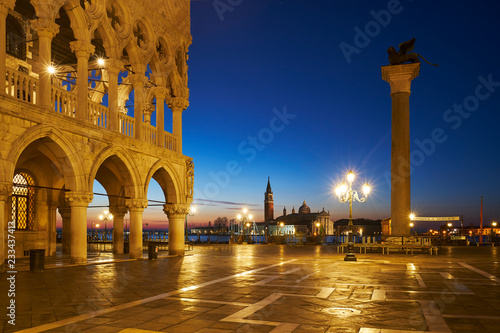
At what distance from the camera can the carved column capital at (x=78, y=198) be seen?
16625mm

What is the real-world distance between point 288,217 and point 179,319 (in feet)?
579

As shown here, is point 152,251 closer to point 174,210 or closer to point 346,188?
point 174,210

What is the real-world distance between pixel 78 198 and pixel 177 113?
954 centimetres

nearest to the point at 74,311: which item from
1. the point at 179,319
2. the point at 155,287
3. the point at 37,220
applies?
the point at 179,319

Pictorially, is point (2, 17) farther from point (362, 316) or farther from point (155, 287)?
point (362, 316)

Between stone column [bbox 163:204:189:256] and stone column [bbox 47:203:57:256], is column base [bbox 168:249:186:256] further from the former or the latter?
stone column [bbox 47:203:57:256]

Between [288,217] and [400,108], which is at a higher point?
[400,108]

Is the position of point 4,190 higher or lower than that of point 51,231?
higher

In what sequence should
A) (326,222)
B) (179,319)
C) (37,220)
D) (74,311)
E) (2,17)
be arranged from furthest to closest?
(326,222)
(37,220)
(2,17)
(74,311)
(179,319)

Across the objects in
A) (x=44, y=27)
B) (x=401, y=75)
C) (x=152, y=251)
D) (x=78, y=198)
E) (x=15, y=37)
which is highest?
(x=15, y=37)

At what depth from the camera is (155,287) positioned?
11.5m

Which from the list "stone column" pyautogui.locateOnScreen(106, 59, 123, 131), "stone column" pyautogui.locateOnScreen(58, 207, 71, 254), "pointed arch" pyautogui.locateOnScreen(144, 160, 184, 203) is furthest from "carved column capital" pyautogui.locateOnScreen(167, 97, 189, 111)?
"stone column" pyautogui.locateOnScreen(58, 207, 71, 254)

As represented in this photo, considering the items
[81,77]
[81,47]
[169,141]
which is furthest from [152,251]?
[81,47]

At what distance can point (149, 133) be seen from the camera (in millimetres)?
22156
